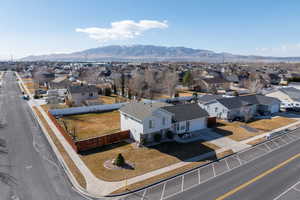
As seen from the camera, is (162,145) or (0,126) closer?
(162,145)

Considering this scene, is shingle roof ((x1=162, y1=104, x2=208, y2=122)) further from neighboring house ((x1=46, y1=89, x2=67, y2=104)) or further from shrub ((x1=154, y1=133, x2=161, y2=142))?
neighboring house ((x1=46, y1=89, x2=67, y2=104))

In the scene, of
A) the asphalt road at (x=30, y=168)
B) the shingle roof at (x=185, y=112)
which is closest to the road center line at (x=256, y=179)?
the asphalt road at (x=30, y=168)

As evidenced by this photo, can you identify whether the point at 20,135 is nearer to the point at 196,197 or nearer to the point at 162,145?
the point at 162,145

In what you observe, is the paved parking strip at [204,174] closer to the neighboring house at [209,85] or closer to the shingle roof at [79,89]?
the shingle roof at [79,89]

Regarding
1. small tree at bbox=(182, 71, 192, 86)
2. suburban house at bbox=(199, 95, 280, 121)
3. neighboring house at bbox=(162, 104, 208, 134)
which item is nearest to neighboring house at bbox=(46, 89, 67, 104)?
neighboring house at bbox=(162, 104, 208, 134)

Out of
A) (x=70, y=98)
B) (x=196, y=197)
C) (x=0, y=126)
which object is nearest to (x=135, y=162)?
(x=196, y=197)

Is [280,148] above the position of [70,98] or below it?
below
